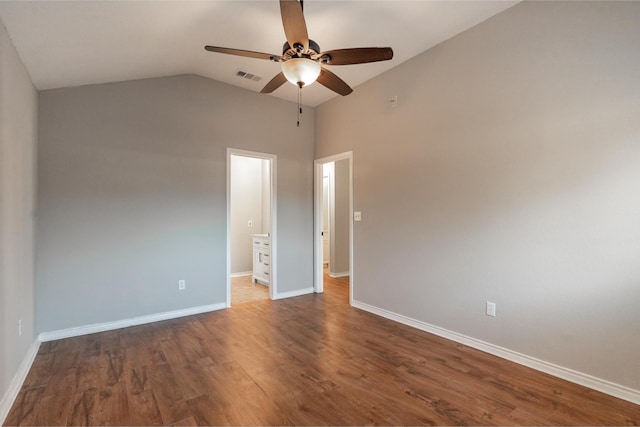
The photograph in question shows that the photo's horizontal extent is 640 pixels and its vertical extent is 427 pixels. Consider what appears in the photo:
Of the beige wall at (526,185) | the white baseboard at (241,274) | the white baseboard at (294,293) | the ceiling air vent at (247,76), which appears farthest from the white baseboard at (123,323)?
the ceiling air vent at (247,76)

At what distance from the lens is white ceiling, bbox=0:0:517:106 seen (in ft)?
6.89

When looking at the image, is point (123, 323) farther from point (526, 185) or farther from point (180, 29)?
point (526, 185)

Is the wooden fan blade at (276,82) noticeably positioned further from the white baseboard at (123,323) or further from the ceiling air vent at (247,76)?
the white baseboard at (123,323)

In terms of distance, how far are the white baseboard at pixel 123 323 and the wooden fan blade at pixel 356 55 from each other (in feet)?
10.9

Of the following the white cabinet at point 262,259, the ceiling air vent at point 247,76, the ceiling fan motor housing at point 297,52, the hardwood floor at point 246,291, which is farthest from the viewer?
the white cabinet at point 262,259

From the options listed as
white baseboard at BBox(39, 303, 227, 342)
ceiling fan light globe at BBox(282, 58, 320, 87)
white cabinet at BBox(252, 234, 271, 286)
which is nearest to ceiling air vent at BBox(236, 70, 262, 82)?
ceiling fan light globe at BBox(282, 58, 320, 87)

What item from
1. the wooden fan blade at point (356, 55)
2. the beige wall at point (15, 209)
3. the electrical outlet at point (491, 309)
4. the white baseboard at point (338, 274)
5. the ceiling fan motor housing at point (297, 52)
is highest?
the wooden fan blade at point (356, 55)

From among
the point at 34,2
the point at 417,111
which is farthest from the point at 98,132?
the point at 417,111

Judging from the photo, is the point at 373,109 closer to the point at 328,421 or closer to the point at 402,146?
the point at 402,146

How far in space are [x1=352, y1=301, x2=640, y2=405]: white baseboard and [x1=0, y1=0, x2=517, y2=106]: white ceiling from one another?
9.93 ft

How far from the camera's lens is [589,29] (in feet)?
7.20

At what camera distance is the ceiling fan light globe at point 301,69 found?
81.4 inches

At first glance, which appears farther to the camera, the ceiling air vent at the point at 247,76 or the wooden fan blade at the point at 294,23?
the ceiling air vent at the point at 247,76

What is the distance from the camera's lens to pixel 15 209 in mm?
2238
